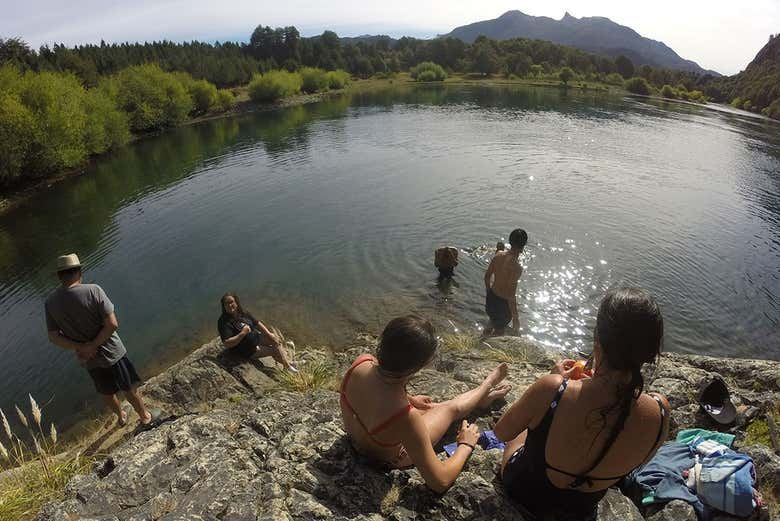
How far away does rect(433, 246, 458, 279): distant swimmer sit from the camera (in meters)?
13.2

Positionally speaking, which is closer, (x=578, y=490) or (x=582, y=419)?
(x=582, y=419)

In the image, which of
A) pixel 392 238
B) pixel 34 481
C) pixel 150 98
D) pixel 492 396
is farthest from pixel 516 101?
pixel 34 481

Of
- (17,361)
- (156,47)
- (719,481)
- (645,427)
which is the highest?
(156,47)

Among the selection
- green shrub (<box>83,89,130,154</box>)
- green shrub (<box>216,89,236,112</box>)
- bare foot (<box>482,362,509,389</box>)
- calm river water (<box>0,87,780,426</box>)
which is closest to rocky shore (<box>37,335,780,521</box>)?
bare foot (<box>482,362,509,389</box>)

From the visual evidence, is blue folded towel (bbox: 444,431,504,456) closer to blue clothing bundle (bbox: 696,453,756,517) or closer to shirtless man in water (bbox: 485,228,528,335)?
blue clothing bundle (bbox: 696,453,756,517)

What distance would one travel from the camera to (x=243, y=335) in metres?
8.60

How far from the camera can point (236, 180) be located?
93.7 feet

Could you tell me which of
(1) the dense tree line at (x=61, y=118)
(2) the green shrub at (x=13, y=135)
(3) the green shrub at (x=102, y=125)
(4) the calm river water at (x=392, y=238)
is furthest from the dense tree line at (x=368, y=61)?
(4) the calm river water at (x=392, y=238)

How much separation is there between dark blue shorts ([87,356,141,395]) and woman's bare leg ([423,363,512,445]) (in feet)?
17.2

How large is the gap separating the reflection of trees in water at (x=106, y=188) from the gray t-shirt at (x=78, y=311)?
12.7 meters

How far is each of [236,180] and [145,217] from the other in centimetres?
708

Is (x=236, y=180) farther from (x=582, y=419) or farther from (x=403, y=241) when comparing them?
(x=582, y=419)

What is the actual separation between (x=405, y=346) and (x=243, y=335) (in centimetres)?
620

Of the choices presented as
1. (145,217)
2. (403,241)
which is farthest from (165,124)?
(403,241)
